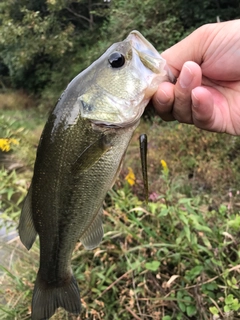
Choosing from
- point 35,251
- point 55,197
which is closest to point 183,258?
point 35,251

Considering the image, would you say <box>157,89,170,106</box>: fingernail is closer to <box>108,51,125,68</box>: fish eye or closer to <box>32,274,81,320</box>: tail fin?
<box>108,51,125,68</box>: fish eye

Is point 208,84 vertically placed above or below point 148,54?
below

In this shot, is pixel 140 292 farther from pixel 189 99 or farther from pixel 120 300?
pixel 189 99

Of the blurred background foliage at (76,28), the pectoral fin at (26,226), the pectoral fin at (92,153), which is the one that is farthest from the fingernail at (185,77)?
the blurred background foliage at (76,28)

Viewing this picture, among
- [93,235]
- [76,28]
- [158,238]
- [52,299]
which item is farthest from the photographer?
[76,28]

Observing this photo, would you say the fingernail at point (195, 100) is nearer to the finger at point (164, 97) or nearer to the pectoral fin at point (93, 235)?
the finger at point (164, 97)

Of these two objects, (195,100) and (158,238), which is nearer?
(195,100)

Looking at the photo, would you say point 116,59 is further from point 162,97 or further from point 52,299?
point 52,299

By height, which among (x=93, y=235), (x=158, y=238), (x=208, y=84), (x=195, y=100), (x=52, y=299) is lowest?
(x=158, y=238)

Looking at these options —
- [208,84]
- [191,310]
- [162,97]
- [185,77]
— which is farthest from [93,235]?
[191,310]

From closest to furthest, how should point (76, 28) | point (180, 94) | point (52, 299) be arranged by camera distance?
point (180, 94) → point (52, 299) → point (76, 28)
